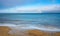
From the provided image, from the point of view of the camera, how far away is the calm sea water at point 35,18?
108 cm

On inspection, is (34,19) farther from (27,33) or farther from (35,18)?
(27,33)

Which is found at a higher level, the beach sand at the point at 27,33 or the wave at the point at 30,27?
the wave at the point at 30,27

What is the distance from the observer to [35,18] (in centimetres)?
109

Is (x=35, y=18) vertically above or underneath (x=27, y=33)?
above

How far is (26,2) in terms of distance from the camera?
3.57 feet

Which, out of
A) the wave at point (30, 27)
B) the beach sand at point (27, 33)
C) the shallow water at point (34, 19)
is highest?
the shallow water at point (34, 19)

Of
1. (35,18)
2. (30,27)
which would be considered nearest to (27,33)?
(30,27)

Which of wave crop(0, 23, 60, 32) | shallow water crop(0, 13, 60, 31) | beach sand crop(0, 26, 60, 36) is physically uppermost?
shallow water crop(0, 13, 60, 31)

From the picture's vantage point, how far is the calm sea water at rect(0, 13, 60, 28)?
1.08 m

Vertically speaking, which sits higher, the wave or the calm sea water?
the calm sea water

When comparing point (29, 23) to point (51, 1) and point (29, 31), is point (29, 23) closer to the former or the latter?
point (29, 31)

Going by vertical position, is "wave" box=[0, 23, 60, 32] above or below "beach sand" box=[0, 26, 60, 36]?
above

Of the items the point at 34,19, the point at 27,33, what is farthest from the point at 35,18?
the point at 27,33

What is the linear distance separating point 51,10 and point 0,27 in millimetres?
547
